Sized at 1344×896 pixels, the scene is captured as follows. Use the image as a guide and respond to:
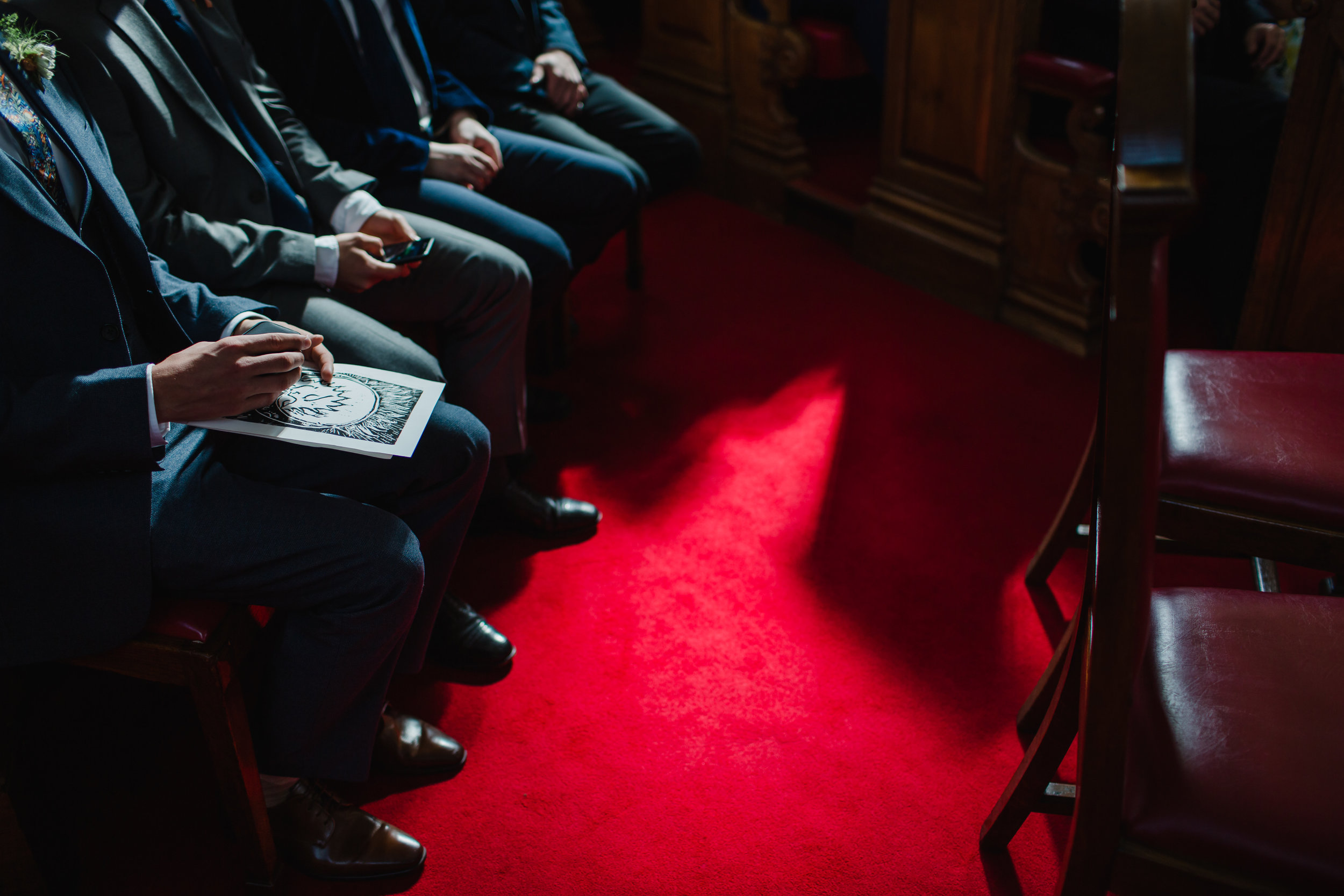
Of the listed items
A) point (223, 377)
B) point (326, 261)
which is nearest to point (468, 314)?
point (326, 261)

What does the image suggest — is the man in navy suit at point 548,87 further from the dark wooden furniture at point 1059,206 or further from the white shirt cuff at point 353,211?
the dark wooden furniture at point 1059,206

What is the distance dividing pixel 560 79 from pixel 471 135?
0.44m

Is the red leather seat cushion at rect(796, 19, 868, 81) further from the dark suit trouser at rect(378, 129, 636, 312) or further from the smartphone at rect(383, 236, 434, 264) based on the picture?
the smartphone at rect(383, 236, 434, 264)

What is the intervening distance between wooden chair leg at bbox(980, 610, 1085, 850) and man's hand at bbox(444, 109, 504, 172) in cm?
172

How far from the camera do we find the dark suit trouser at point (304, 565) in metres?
1.34

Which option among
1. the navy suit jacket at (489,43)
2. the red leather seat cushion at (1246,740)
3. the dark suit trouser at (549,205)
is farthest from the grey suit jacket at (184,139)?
the red leather seat cushion at (1246,740)

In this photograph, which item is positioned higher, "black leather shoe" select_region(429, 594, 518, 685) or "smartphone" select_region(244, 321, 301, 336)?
"smartphone" select_region(244, 321, 301, 336)

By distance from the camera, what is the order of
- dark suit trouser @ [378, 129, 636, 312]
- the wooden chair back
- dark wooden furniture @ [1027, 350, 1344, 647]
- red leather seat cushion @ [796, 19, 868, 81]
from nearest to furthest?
the wooden chair back, dark wooden furniture @ [1027, 350, 1344, 647], dark suit trouser @ [378, 129, 636, 312], red leather seat cushion @ [796, 19, 868, 81]

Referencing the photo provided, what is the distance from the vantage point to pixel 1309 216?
6.29 ft

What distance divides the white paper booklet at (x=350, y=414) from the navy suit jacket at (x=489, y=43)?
1.37 m

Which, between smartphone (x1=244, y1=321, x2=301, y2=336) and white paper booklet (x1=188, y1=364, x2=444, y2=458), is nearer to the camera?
white paper booklet (x1=188, y1=364, x2=444, y2=458)

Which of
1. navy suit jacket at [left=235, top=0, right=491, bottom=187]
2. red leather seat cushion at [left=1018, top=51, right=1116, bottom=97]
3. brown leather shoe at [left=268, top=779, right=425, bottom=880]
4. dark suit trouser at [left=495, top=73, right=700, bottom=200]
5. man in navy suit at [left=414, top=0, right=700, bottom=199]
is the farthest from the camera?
dark suit trouser at [left=495, top=73, right=700, bottom=200]

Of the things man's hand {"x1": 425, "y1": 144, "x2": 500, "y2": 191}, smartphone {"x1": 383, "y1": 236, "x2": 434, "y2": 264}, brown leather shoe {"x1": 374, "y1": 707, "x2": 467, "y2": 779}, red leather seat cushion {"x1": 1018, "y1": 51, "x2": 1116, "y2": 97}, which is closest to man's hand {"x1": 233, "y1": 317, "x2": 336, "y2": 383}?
smartphone {"x1": 383, "y1": 236, "x2": 434, "y2": 264}

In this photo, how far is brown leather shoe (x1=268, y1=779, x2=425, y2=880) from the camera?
4.97 feet
